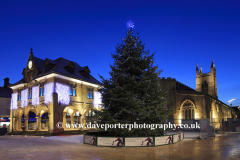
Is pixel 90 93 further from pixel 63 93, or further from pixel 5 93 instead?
pixel 5 93

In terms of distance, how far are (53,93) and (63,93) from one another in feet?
6.10

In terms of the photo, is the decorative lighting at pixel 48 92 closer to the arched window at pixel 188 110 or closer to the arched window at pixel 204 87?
the arched window at pixel 188 110

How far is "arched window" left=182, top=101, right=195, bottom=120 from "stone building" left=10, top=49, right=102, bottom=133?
16578 mm

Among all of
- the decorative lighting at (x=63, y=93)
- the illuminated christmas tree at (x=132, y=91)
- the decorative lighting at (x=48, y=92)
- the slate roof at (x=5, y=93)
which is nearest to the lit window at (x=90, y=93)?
the decorative lighting at (x=63, y=93)

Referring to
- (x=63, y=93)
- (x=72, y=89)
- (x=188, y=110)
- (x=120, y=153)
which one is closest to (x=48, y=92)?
(x=63, y=93)

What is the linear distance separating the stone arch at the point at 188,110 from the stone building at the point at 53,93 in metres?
16.3

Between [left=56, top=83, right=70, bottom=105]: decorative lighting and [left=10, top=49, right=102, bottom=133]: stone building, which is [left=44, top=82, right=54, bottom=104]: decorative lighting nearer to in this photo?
[left=10, top=49, right=102, bottom=133]: stone building

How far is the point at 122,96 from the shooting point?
679 inches

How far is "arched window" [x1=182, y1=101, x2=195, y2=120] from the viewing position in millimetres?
38312

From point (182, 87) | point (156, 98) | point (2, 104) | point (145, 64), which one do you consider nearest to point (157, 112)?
point (156, 98)

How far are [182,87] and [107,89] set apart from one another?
1241 inches

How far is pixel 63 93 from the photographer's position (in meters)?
29.9

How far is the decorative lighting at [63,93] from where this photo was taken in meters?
29.1

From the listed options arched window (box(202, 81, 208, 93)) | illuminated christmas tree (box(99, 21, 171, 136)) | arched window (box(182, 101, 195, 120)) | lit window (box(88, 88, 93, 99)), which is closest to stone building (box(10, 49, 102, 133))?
lit window (box(88, 88, 93, 99))
